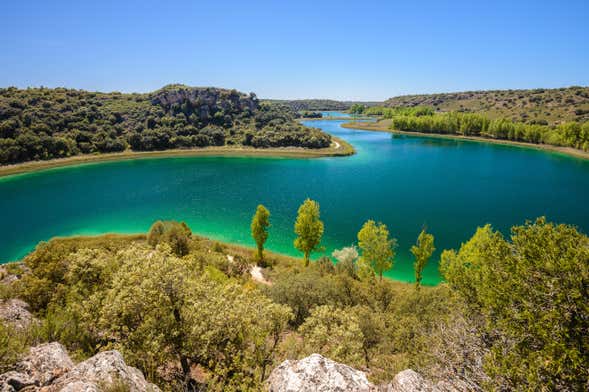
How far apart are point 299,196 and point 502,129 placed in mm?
135955

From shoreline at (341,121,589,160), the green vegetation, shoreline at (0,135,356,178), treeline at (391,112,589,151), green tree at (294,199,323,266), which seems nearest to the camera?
the green vegetation

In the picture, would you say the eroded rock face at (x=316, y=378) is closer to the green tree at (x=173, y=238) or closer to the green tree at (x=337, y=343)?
the green tree at (x=337, y=343)

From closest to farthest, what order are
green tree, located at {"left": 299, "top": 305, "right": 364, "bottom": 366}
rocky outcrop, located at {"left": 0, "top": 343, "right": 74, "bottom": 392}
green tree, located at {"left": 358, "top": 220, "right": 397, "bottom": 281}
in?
1. rocky outcrop, located at {"left": 0, "top": 343, "right": 74, "bottom": 392}
2. green tree, located at {"left": 299, "top": 305, "right": 364, "bottom": 366}
3. green tree, located at {"left": 358, "top": 220, "right": 397, "bottom": 281}

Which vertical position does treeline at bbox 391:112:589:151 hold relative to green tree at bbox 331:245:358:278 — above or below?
above

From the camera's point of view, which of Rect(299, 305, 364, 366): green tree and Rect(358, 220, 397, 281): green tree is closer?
Rect(299, 305, 364, 366): green tree

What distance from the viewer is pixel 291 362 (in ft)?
33.4

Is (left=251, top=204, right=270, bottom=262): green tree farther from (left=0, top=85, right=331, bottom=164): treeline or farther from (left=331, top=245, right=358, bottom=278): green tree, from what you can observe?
(left=0, top=85, right=331, bottom=164): treeline

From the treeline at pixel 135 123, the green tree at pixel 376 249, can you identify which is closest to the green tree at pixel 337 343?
A: the green tree at pixel 376 249

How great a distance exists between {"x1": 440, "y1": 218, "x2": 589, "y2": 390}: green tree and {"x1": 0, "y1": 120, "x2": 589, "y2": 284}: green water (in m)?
24.5

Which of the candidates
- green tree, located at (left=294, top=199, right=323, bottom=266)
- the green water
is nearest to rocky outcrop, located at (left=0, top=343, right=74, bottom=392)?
green tree, located at (left=294, top=199, right=323, bottom=266)

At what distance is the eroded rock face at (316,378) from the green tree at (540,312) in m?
4.16

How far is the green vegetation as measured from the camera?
9.15 m

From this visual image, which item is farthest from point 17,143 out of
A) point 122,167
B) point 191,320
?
point 191,320

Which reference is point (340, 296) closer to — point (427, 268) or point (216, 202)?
point (427, 268)
